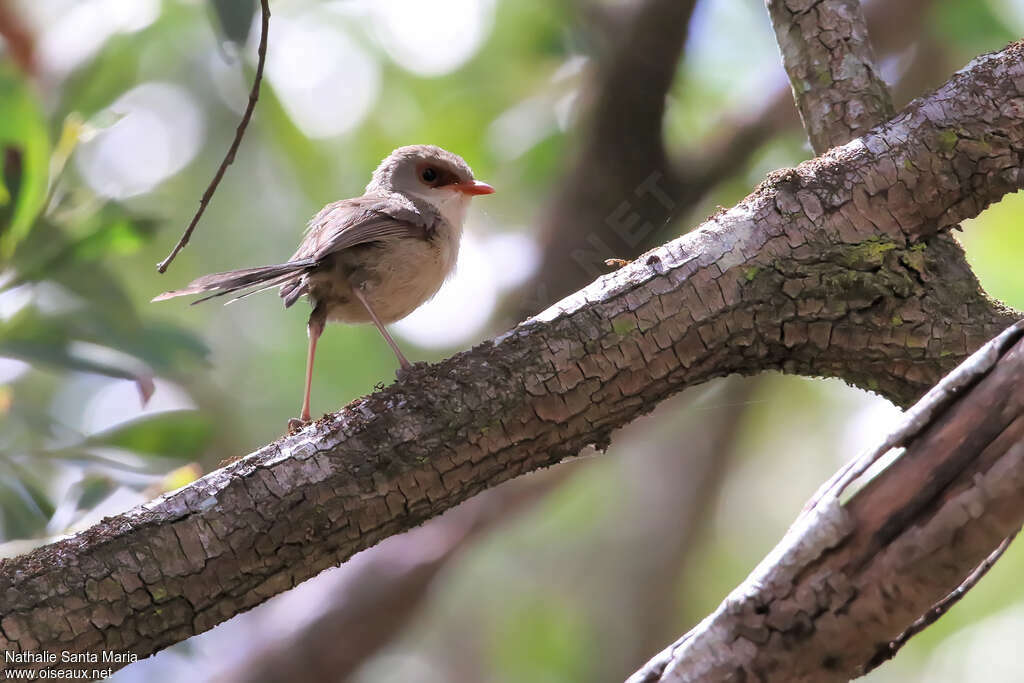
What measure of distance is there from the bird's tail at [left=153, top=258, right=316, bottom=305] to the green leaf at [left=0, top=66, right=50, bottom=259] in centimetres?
158

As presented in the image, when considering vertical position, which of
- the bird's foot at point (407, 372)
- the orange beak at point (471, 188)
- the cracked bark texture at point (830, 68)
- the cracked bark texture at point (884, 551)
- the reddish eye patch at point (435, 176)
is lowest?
the cracked bark texture at point (884, 551)

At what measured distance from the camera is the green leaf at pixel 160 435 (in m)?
4.95

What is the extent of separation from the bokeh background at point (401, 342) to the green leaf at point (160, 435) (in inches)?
0.5

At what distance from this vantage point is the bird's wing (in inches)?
163

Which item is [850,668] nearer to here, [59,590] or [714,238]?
[714,238]

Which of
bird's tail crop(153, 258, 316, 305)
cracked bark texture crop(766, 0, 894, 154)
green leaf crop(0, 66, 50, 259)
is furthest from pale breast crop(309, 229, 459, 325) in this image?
cracked bark texture crop(766, 0, 894, 154)

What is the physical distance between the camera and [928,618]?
2.70m

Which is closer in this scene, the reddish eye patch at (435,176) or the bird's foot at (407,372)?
the bird's foot at (407,372)

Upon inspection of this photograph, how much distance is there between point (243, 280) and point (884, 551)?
2.48 m

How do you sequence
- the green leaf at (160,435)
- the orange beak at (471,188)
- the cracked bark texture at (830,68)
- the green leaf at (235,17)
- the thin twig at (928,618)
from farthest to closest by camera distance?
the orange beak at (471,188) → the green leaf at (160,435) → the cracked bark texture at (830,68) → the green leaf at (235,17) → the thin twig at (928,618)

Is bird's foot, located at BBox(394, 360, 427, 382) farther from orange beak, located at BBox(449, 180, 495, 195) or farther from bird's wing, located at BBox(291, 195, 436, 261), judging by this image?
orange beak, located at BBox(449, 180, 495, 195)

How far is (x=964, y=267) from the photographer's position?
3.32 metres

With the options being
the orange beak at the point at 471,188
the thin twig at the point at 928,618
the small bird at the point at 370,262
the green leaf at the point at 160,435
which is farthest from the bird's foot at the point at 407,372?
the green leaf at the point at 160,435

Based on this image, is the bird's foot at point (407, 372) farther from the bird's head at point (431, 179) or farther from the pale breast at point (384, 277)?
the bird's head at point (431, 179)
